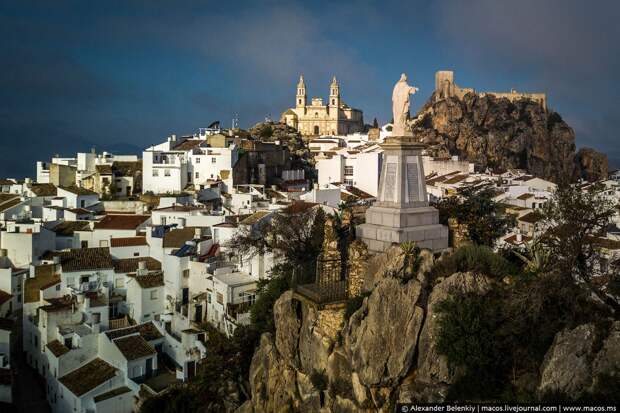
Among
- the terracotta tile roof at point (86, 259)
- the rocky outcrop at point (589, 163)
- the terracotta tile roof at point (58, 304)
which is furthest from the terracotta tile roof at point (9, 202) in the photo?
the rocky outcrop at point (589, 163)

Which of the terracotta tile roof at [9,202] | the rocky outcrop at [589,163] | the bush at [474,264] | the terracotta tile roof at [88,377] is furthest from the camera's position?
the rocky outcrop at [589,163]

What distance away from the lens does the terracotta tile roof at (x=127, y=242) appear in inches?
1467

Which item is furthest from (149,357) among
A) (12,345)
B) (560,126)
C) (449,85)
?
(449,85)

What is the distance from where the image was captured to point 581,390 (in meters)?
9.39

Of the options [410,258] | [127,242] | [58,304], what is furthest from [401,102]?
[127,242]

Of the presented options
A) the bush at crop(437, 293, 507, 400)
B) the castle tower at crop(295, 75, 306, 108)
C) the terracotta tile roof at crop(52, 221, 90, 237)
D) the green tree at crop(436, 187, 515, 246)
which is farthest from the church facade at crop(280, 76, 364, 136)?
the bush at crop(437, 293, 507, 400)

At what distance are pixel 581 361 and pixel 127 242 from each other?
3274 centimetres

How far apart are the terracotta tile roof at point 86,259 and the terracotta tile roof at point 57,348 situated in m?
5.81

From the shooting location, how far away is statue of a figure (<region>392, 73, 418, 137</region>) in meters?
16.8

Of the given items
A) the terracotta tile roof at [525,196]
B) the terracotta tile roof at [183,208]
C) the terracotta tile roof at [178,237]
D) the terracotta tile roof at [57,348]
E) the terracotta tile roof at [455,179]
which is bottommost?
the terracotta tile roof at [57,348]

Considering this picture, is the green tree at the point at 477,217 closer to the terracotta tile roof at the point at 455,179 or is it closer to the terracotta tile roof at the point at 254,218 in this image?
the terracotta tile roof at the point at 254,218

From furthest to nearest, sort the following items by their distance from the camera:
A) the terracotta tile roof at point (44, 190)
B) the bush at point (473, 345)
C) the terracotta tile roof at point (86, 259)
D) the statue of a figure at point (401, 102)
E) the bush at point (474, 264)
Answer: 1. the terracotta tile roof at point (44, 190)
2. the terracotta tile roof at point (86, 259)
3. the statue of a figure at point (401, 102)
4. the bush at point (474, 264)
5. the bush at point (473, 345)

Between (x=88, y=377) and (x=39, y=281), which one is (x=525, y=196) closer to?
(x=88, y=377)

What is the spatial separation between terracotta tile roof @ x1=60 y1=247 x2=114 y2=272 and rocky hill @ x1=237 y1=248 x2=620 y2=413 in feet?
70.7
